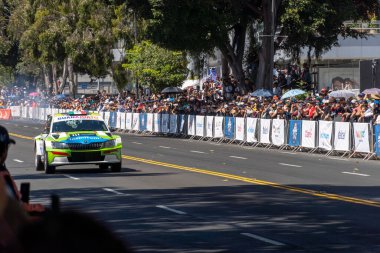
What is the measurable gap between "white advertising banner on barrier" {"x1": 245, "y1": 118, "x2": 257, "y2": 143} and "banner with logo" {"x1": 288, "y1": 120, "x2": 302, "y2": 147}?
3.20 metres

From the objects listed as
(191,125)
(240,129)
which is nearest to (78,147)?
(240,129)

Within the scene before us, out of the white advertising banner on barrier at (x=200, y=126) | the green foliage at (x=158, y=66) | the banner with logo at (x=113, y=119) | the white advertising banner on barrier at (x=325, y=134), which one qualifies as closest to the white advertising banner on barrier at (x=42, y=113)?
the green foliage at (x=158, y=66)

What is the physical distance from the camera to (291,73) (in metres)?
49.2

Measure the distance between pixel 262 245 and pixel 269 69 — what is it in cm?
3570

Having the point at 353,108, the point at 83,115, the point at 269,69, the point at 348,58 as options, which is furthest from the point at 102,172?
the point at 348,58

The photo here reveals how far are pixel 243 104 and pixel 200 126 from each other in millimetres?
4329

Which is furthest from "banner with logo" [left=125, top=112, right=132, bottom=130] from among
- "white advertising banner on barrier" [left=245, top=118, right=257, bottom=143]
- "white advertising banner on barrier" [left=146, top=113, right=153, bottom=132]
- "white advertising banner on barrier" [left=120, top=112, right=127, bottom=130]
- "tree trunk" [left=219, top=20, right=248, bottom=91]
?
"white advertising banner on barrier" [left=245, top=118, right=257, bottom=143]

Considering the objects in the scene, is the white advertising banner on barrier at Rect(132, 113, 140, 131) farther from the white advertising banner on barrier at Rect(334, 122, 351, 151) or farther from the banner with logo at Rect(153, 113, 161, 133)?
the white advertising banner on barrier at Rect(334, 122, 351, 151)

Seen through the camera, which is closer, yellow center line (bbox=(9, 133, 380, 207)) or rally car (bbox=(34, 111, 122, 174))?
yellow center line (bbox=(9, 133, 380, 207))

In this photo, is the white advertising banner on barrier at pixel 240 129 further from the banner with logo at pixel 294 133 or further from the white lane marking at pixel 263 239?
the white lane marking at pixel 263 239

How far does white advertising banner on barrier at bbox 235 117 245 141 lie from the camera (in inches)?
1560

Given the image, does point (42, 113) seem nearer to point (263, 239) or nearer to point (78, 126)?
point (78, 126)

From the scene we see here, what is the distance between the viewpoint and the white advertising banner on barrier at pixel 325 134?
105 feet

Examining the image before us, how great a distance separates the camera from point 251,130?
3881 centimetres
